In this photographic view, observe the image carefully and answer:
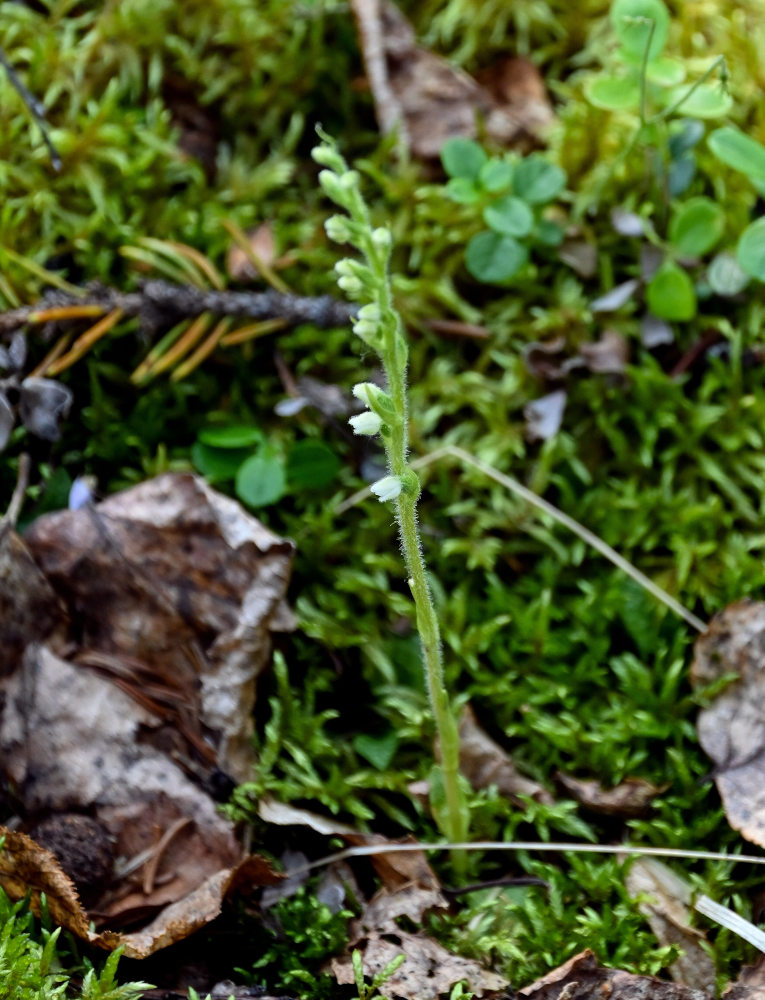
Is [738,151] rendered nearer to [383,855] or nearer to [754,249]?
[754,249]

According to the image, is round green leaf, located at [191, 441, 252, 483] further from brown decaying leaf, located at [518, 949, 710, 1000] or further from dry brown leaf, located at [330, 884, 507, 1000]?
brown decaying leaf, located at [518, 949, 710, 1000]

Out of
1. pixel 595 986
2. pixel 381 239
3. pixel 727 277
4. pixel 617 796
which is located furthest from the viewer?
pixel 727 277

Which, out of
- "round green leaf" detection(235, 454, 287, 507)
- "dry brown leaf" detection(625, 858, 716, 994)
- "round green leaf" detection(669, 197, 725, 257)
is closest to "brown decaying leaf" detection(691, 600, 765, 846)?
"dry brown leaf" detection(625, 858, 716, 994)

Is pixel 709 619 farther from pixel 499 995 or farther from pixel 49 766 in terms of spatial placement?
pixel 49 766

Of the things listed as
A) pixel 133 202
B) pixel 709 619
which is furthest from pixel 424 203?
pixel 709 619

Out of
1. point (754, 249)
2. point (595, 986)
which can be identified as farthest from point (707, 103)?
point (595, 986)

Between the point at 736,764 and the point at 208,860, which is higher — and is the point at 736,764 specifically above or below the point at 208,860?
Result: above

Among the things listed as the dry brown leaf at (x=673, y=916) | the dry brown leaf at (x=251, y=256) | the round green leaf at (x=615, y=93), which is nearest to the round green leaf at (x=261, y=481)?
the dry brown leaf at (x=251, y=256)
